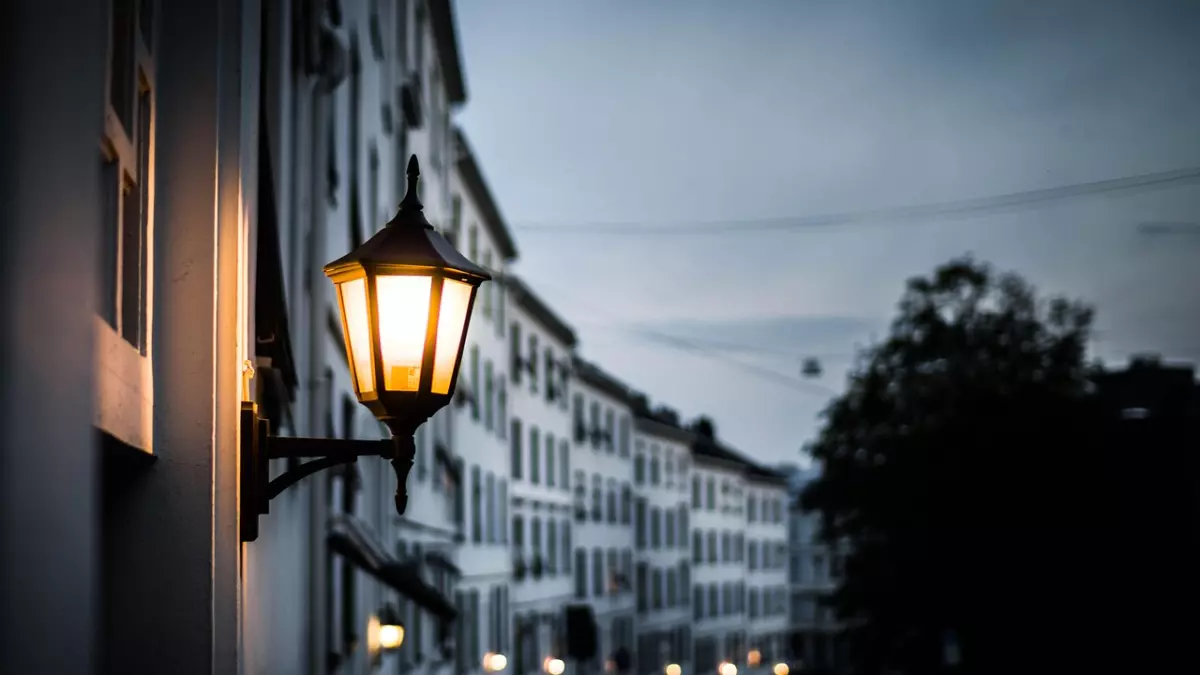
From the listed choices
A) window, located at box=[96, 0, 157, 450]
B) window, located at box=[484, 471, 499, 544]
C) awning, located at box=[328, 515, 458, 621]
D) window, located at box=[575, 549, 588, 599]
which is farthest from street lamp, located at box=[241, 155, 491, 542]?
window, located at box=[575, 549, 588, 599]

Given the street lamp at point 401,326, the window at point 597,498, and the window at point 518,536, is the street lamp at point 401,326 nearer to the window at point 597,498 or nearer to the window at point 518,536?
the window at point 518,536

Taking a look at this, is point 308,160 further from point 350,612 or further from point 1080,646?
point 1080,646

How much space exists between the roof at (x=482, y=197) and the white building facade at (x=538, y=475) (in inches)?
42.3

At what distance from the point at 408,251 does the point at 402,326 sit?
25cm

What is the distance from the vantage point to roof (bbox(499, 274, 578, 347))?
38406mm

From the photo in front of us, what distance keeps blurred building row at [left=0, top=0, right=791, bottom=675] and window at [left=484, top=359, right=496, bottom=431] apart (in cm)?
64

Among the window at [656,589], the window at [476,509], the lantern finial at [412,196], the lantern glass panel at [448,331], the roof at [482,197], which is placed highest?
the roof at [482,197]

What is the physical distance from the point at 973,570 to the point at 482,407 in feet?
35.8

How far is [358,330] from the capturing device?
5.35 meters

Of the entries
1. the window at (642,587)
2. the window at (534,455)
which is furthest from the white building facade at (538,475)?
the window at (642,587)

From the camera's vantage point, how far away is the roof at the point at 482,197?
31.4 meters

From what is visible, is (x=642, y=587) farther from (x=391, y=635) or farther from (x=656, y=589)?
(x=391, y=635)

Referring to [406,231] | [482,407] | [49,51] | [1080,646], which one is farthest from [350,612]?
[1080,646]

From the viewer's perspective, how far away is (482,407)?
109 ft
